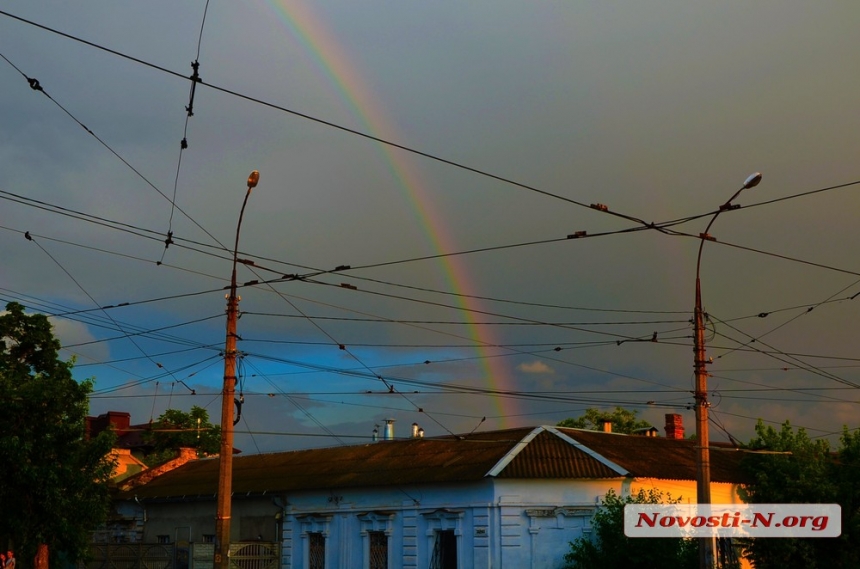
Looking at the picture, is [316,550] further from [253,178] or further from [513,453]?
[253,178]

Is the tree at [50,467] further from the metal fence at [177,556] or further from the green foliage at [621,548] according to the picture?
the green foliage at [621,548]

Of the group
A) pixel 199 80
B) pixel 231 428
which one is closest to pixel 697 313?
pixel 231 428

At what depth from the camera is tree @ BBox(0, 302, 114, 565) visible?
108 feet

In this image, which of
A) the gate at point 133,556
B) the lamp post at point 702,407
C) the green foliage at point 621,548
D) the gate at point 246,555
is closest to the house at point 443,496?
the gate at point 246,555

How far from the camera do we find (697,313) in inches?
987

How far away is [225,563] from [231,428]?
3.06m

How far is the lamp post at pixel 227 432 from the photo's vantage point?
73.8 feet

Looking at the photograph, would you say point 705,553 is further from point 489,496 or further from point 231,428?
point 489,496

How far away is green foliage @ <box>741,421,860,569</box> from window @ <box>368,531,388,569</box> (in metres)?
14.3

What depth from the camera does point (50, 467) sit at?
3347cm

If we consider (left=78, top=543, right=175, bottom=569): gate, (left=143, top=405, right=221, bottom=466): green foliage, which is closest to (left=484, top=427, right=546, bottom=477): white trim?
(left=78, top=543, right=175, bottom=569): gate

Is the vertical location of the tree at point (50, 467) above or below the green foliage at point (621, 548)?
above

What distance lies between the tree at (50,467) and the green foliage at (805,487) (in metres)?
24.6

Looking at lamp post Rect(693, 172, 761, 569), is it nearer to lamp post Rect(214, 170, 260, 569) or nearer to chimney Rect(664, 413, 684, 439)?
lamp post Rect(214, 170, 260, 569)
